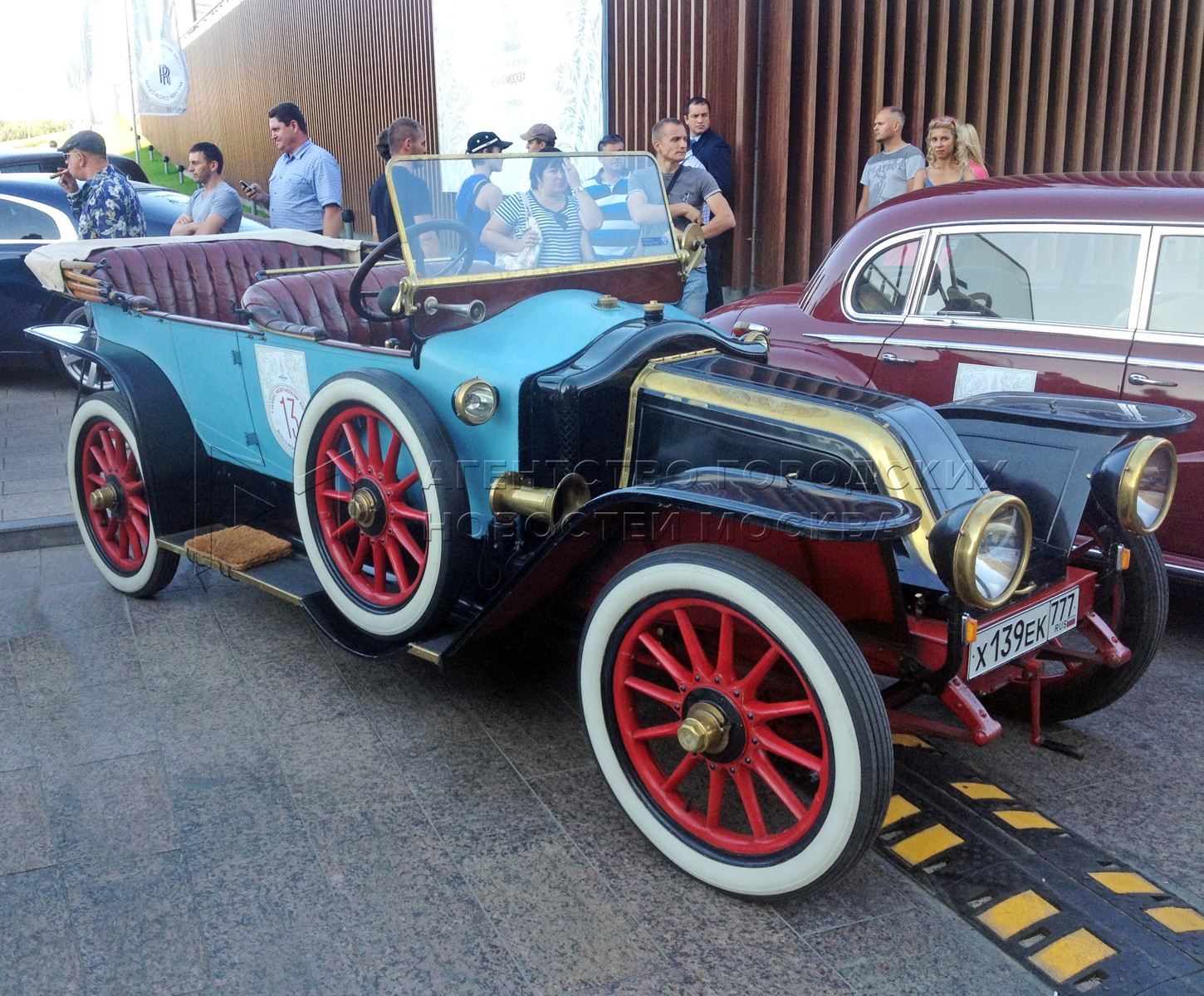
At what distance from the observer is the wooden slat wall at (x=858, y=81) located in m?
7.39

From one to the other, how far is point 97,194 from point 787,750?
536cm

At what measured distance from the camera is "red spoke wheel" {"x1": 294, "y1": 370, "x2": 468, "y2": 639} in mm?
2916

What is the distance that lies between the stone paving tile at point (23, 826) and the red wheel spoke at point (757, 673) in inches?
65.9

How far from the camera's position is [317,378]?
3.47m

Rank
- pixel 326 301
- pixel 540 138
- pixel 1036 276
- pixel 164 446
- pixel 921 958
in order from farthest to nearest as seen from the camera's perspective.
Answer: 1. pixel 540 138
2. pixel 326 301
3. pixel 1036 276
4. pixel 164 446
5. pixel 921 958

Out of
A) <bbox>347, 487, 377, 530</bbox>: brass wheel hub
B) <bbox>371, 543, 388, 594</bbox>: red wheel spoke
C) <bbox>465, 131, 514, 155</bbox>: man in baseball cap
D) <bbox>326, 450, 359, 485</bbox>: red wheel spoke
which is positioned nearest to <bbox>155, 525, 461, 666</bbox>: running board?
<bbox>371, 543, 388, 594</bbox>: red wheel spoke

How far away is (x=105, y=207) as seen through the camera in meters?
6.01

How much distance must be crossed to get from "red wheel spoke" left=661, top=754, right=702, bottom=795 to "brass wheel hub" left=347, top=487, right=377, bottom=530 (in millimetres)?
1202

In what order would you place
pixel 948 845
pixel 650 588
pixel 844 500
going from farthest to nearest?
pixel 948 845, pixel 650 588, pixel 844 500

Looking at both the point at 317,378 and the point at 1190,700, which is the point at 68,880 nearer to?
the point at 317,378

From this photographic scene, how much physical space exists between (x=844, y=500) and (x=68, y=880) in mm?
1948

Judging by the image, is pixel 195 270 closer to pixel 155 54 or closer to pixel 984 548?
pixel 984 548

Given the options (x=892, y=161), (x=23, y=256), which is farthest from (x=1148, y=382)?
(x=23, y=256)

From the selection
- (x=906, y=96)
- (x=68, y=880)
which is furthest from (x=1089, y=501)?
(x=906, y=96)
